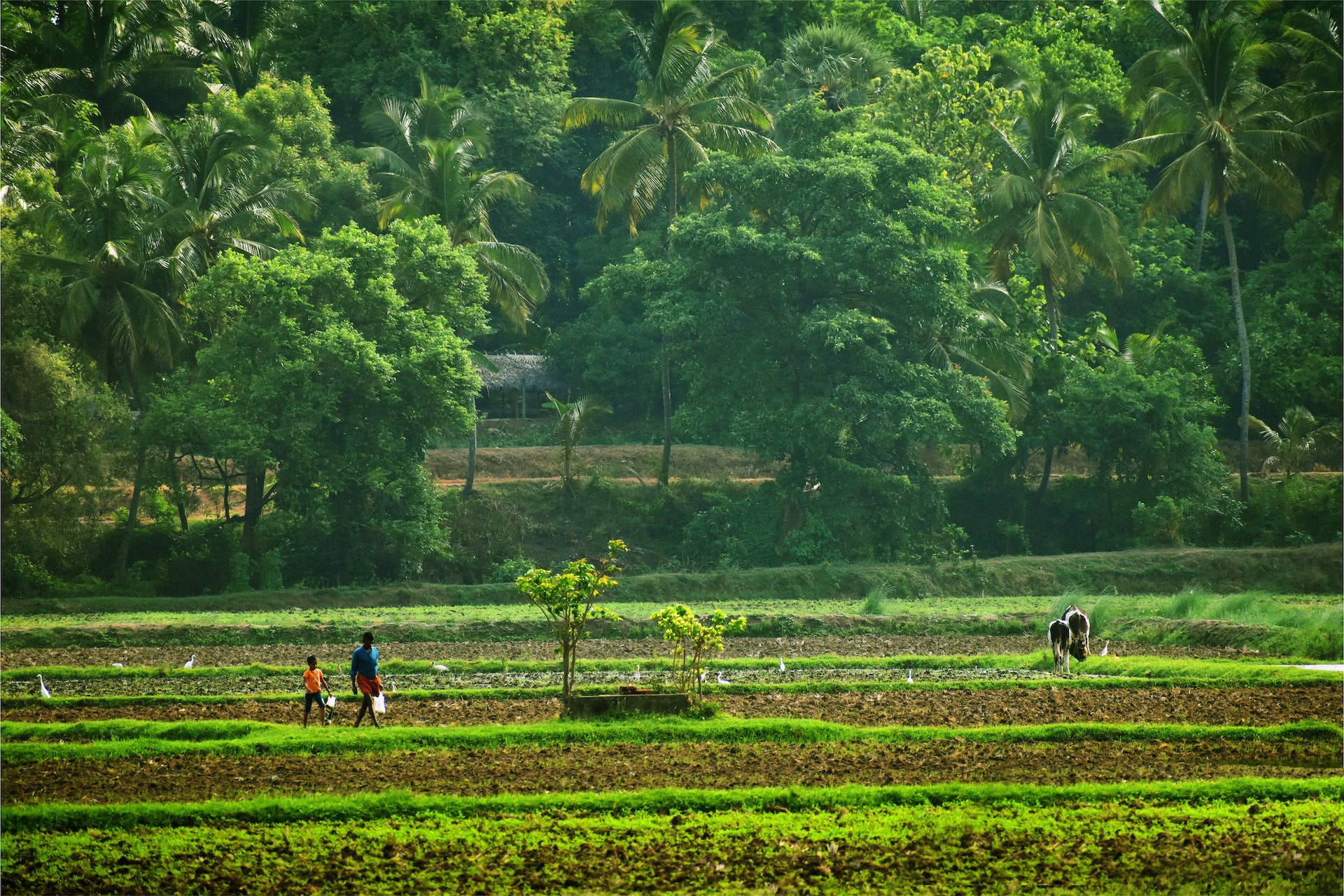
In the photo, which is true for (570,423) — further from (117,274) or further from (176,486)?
Answer: (117,274)

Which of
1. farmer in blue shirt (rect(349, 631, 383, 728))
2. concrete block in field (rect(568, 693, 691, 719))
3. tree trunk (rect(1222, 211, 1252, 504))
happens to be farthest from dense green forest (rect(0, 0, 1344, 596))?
concrete block in field (rect(568, 693, 691, 719))

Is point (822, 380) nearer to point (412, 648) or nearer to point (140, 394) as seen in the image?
point (412, 648)

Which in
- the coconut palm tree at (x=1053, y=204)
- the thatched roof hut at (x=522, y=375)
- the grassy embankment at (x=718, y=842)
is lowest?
the grassy embankment at (x=718, y=842)

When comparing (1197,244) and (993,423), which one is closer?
(993,423)

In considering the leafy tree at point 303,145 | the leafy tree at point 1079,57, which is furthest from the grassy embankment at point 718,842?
the leafy tree at point 1079,57

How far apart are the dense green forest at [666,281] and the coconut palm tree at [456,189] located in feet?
0.58

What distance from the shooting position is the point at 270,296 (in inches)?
1329

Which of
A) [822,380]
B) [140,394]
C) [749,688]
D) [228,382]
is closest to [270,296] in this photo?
[228,382]

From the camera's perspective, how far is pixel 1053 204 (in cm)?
4181

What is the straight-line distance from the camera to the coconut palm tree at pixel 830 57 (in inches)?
1886

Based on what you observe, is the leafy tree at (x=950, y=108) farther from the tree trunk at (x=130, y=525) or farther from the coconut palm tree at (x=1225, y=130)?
the tree trunk at (x=130, y=525)

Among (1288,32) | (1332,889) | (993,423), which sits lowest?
(1332,889)

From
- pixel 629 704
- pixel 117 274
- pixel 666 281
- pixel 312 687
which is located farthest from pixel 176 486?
pixel 629 704

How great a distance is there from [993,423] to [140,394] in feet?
77.6
